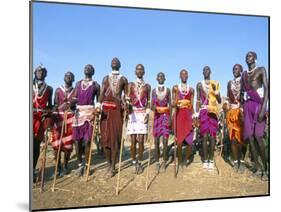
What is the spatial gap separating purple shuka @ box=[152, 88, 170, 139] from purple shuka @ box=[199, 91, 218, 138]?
367 millimetres

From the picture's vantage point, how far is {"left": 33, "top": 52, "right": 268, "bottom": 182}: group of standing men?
4539 mm

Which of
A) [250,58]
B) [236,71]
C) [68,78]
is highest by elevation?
[250,58]

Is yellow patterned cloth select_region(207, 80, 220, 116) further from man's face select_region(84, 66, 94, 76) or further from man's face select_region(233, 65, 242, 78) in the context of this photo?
man's face select_region(84, 66, 94, 76)

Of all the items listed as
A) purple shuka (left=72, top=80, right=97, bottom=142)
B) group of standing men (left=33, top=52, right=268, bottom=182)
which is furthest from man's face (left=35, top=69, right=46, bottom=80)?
purple shuka (left=72, top=80, right=97, bottom=142)

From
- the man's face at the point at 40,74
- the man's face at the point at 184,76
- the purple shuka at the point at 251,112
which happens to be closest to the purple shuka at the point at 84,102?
the man's face at the point at 40,74

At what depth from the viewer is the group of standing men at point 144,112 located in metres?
4.54

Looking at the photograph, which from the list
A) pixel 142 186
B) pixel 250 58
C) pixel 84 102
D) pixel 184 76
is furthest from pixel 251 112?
pixel 84 102

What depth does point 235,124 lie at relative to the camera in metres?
5.12

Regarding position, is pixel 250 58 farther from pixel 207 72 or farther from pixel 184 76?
pixel 184 76

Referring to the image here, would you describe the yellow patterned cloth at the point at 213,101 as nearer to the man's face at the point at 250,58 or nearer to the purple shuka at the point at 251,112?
the purple shuka at the point at 251,112

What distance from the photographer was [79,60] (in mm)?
4578

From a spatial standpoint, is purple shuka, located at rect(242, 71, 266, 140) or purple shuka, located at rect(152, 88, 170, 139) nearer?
purple shuka, located at rect(152, 88, 170, 139)

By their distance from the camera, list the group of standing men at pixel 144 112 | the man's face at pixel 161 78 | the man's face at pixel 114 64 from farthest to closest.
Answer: the man's face at pixel 161 78 → the man's face at pixel 114 64 → the group of standing men at pixel 144 112

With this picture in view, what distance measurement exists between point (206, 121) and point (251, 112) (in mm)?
500
